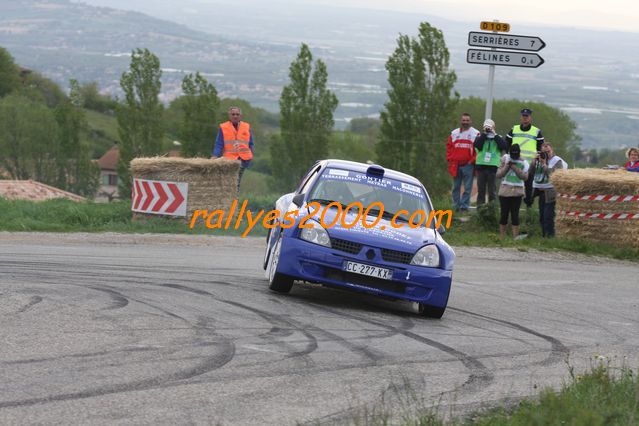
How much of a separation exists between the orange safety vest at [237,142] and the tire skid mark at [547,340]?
10.4 m

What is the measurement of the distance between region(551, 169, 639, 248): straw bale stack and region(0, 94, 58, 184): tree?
103 meters

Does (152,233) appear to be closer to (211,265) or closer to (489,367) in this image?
(211,265)

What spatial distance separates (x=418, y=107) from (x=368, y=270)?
6282 centimetres

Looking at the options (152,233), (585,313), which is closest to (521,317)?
(585,313)

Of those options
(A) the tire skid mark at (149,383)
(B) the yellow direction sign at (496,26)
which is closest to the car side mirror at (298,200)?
(A) the tire skid mark at (149,383)

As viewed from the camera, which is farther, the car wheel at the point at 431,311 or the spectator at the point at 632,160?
the spectator at the point at 632,160

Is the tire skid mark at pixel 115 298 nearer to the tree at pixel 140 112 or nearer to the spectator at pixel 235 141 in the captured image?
the spectator at pixel 235 141

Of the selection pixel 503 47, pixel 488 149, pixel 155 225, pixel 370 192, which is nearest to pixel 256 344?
pixel 370 192

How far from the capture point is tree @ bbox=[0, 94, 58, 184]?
118938 mm

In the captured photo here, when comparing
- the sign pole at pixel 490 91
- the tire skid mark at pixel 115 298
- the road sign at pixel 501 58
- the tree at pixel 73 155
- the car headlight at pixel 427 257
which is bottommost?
the tree at pixel 73 155

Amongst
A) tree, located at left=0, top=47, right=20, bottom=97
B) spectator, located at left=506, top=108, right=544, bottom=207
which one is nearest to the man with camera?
spectator, located at left=506, top=108, right=544, bottom=207

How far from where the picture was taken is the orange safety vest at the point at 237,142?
2125 cm

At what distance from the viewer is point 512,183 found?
63.0ft

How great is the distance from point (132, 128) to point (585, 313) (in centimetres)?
7915
